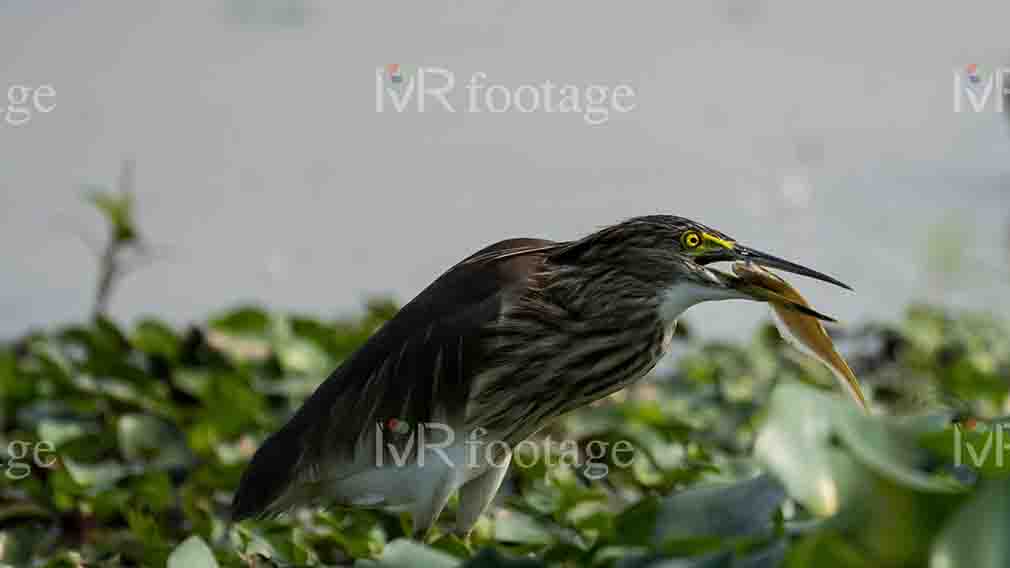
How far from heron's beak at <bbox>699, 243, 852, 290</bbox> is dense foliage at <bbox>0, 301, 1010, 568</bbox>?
0.25m

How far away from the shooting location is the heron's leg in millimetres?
2896

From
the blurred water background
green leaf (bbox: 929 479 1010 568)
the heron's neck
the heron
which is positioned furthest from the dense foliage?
the blurred water background

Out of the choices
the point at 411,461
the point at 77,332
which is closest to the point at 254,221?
the point at 77,332

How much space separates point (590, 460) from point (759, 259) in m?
0.91

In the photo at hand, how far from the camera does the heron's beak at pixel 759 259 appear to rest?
2643 millimetres

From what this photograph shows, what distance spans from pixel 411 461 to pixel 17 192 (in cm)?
447

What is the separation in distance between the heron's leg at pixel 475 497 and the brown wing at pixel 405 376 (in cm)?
15

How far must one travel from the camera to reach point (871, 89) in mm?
8328

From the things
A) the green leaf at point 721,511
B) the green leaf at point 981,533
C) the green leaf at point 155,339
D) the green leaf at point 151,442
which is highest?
the green leaf at point 981,533

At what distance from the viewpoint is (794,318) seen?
8.75ft

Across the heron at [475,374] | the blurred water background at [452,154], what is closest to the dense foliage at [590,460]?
the heron at [475,374]

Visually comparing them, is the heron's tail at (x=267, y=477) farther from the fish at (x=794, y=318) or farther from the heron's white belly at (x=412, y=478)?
the fish at (x=794, y=318)

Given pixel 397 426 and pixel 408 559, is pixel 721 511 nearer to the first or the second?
pixel 408 559

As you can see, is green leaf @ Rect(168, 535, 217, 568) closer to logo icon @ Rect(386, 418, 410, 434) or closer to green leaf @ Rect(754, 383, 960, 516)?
green leaf @ Rect(754, 383, 960, 516)
